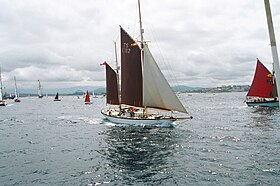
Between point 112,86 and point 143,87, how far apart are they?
683 inches

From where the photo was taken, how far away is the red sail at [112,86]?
57125mm

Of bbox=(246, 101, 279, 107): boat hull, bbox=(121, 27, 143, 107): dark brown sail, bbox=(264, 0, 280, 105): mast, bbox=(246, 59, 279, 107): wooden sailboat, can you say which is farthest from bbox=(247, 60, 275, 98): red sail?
bbox=(264, 0, 280, 105): mast

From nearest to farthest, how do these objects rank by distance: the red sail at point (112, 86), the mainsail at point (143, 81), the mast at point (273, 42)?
the mast at point (273, 42) → the mainsail at point (143, 81) → the red sail at point (112, 86)

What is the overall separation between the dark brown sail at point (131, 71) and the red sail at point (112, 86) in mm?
9705

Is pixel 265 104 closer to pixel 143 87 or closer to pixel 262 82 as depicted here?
pixel 262 82

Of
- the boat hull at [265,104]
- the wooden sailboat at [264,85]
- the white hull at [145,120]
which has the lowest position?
the boat hull at [265,104]

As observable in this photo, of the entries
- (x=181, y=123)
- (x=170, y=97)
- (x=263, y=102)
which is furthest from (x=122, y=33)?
(x=263, y=102)

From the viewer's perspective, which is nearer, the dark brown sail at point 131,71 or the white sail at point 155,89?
the white sail at point 155,89

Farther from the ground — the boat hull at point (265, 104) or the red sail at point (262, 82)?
the red sail at point (262, 82)

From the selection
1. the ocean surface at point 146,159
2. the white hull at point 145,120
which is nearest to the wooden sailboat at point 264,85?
the ocean surface at point 146,159

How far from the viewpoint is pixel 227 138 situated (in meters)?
34.0

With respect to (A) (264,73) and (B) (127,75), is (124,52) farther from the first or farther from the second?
(A) (264,73)

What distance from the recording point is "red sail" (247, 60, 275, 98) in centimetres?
7450

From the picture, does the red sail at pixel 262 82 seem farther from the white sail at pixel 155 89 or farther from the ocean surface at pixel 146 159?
the white sail at pixel 155 89
